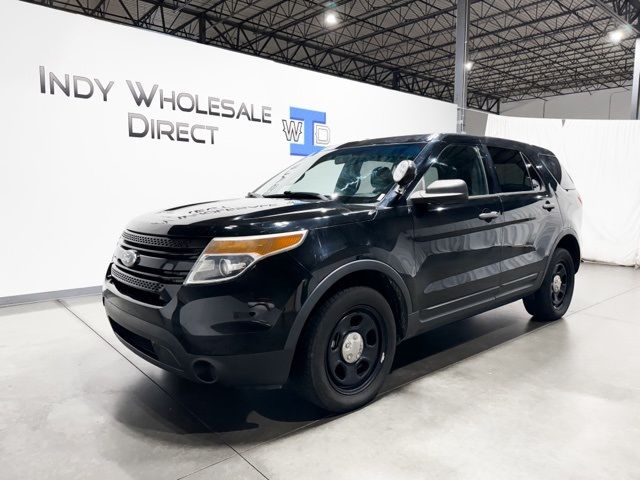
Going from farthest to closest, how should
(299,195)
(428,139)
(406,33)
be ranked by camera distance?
1. (406,33)
2. (428,139)
3. (299,195)

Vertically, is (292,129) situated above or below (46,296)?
above

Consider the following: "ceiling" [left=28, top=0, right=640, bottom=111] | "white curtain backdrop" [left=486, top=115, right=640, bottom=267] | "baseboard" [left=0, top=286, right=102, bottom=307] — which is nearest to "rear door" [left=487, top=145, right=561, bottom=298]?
"baseboard" [left=0, top=286, right=102, bottom=307]

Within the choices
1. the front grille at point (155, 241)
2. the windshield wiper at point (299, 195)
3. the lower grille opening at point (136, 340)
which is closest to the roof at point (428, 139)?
the windshield wiper at point (299, 195)

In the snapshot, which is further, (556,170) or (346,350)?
(556,170)

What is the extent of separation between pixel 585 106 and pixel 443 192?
2679 centimetres

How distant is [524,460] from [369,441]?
691mm

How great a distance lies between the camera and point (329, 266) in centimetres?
225

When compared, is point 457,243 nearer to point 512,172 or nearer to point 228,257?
point 512,172

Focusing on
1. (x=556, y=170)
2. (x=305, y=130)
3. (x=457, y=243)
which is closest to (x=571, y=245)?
(x=556, y=170)

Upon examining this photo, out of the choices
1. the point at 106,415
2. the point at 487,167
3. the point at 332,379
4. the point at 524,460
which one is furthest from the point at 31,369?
the point at 487,167

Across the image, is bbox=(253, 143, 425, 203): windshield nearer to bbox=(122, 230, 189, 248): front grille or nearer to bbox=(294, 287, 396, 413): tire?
bbox=(294, 287, 396, 413): tire

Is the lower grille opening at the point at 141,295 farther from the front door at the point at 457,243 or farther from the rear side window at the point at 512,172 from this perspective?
the rear side window at the point at 512,172

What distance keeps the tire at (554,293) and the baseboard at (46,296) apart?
4.50 m

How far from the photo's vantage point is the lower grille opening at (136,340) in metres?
2.29
